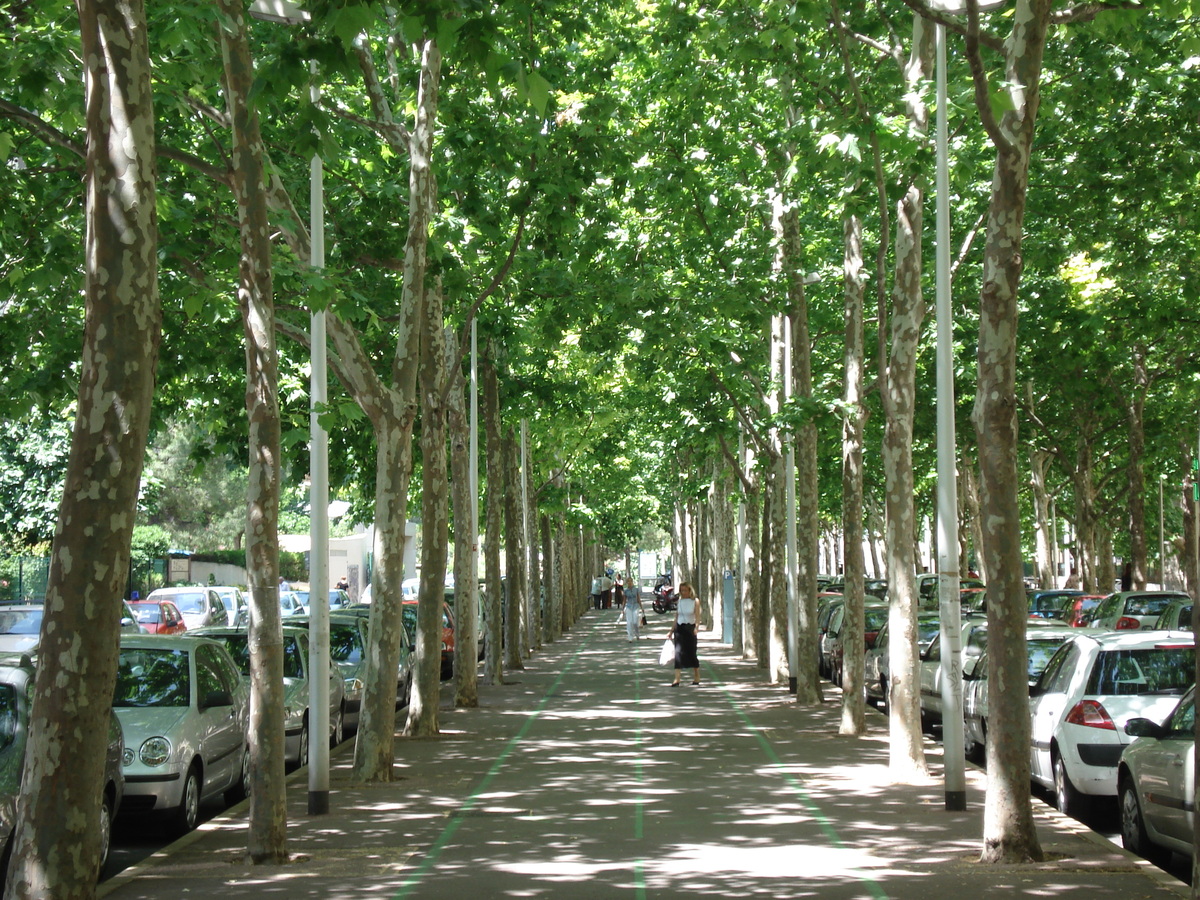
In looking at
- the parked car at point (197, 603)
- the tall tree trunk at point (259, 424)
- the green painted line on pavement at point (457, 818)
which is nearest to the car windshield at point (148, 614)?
the parked car at point (197, 603)

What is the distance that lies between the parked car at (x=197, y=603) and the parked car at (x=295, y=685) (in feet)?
63.1

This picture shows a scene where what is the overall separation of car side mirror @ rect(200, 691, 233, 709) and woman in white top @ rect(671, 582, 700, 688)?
14154mm

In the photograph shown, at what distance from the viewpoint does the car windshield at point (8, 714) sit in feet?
29.8

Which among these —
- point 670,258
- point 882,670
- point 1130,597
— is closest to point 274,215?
point 670,258

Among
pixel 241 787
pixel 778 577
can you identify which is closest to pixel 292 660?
pixel 241 787

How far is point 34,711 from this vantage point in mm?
6348

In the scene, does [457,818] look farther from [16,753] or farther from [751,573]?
[751,573]

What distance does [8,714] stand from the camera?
30.6 feet

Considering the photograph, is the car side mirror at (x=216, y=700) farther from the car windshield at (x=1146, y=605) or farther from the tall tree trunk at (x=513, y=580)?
the car windshield at (x=1146, y=605)

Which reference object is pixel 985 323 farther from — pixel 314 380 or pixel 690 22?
pixel 690 22

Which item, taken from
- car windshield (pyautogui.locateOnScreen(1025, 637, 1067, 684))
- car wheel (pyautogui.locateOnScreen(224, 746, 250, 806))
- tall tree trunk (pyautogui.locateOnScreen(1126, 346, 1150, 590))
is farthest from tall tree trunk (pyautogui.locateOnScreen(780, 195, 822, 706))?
tall tree trunk (pyautogui.locateOnScreen(1126, 346, 1150, 590))

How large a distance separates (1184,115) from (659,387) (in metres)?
13.2

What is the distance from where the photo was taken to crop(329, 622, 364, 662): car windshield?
20031 millimetres

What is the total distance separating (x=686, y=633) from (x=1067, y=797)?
573 inches
